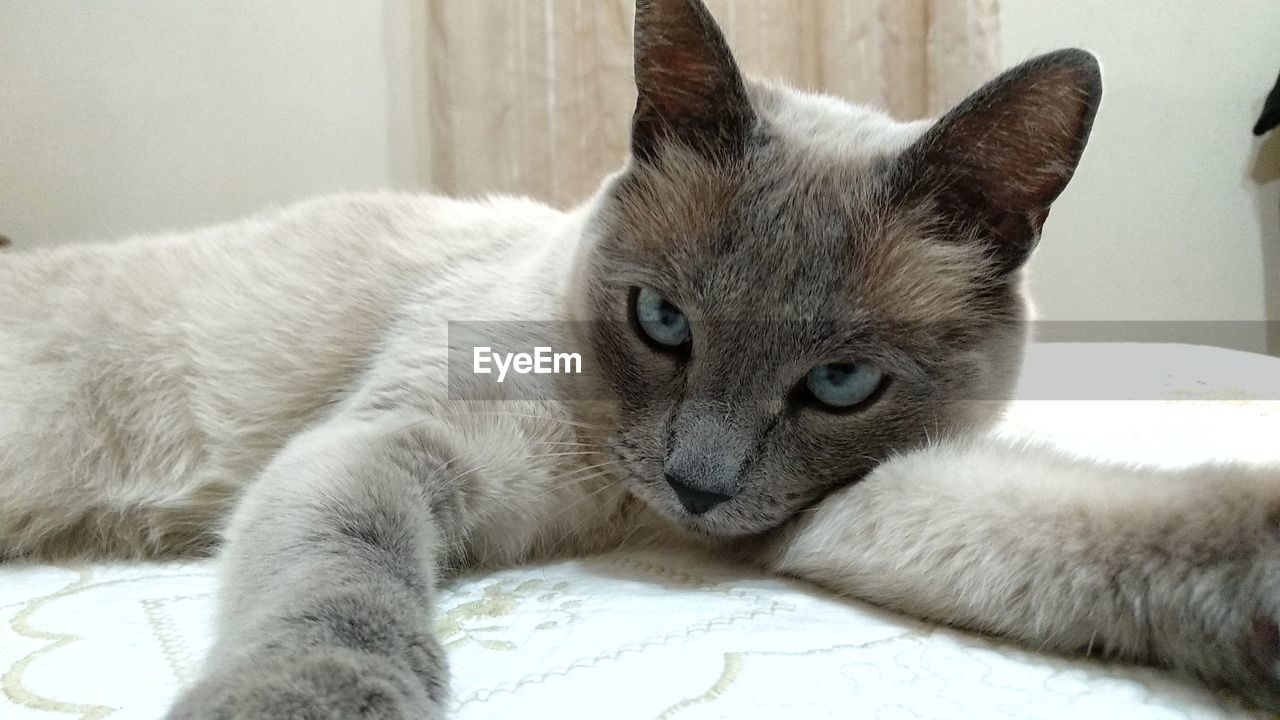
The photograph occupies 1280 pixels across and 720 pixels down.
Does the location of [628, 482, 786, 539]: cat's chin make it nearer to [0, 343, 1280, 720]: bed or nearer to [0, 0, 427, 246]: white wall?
[0, 343, 1280, 720]: bed

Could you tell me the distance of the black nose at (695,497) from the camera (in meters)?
0.81

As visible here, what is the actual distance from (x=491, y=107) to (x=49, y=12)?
124 centimetres

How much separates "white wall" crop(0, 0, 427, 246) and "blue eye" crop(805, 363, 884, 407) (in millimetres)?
2106

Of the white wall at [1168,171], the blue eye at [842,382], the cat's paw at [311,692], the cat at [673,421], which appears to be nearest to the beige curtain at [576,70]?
the white wall at [1168,171]

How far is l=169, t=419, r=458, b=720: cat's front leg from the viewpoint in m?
0.54

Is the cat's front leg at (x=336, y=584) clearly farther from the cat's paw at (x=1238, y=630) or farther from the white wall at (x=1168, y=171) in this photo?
the white wall at (x=1168, y=171)

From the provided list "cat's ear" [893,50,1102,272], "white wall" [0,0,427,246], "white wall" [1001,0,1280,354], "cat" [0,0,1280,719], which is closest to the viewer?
"cat" [0,0,1280,719]

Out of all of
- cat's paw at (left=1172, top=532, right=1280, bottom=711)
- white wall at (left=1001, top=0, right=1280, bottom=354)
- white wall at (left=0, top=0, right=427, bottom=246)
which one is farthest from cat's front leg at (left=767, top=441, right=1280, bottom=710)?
white wall at (left=1001, top=0, right=1280, bottom=354)

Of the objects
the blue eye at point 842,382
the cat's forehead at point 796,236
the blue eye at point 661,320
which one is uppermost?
the cat's forehead at point 796,236

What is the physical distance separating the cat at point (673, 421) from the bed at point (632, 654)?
1.5 inches

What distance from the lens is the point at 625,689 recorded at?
22.9 inches

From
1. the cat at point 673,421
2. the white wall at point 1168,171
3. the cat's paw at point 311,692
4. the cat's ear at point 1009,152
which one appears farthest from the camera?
the white wall at point 1168,171

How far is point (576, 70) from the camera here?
2.45 meters

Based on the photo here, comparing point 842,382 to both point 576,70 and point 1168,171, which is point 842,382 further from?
point 1168,171
